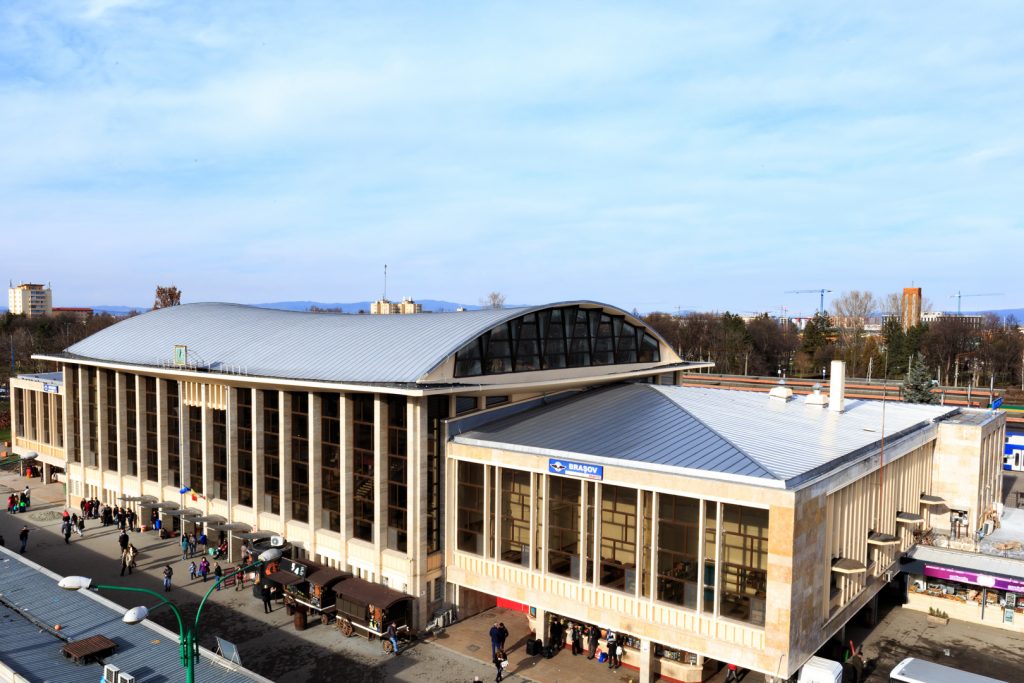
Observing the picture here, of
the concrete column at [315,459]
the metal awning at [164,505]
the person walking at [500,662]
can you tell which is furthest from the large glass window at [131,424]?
the person walking at [500,662]

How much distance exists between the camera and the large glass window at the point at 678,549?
25547 millimetres

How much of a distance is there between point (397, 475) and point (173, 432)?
1979 centimetres

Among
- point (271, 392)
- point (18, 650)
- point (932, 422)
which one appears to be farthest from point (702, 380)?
point (18, 650)

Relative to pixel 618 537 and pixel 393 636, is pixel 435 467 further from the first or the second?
pixel 618 537

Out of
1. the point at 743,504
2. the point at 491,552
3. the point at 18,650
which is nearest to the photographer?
the point at 18,650

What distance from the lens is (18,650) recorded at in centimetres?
2216

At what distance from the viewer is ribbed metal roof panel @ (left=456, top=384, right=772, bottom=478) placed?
26625 millimetres

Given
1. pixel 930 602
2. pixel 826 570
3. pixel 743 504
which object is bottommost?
pixel 930 602

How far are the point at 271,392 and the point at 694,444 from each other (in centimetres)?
2234

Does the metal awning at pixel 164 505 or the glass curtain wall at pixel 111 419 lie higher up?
the glass curtain wall at pixel 111 419

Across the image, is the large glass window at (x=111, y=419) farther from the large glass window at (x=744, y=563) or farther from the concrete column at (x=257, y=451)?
the large glass window at (x=744, y=563)

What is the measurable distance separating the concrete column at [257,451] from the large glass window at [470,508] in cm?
1269

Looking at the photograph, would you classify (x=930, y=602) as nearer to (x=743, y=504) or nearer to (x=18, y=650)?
(x=743, y=504)

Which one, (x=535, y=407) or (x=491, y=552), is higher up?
(x=535, y=407)
